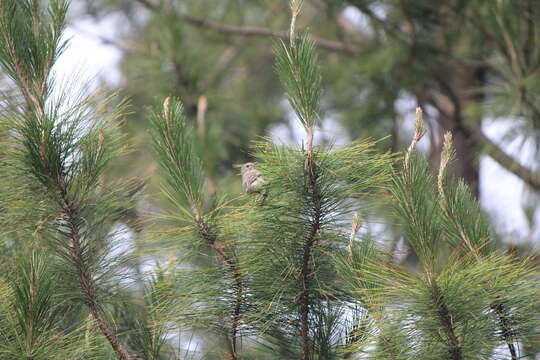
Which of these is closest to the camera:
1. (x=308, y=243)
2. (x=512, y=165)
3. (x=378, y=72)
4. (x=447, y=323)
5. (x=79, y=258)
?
(x=447, y=323)

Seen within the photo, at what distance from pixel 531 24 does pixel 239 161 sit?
1557 millimetres

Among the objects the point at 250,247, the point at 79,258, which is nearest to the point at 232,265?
the point at 250,247

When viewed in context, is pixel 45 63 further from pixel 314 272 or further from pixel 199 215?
pixel 314 272

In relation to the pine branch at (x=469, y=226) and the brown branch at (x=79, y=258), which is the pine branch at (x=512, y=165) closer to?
the pine branch at (x=469, y=226)

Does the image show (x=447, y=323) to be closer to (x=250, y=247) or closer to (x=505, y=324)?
(x=505, y=324)

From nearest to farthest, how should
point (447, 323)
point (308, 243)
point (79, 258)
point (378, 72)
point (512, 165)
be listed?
point (447, 323), point (308, 243), point (79, 258), point (512, 165), point (378, 72)

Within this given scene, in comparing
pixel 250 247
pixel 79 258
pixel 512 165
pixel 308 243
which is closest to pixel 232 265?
pixel 250 247

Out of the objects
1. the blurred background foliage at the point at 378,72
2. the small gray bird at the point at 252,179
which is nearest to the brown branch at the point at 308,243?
the small gray bird at the point at 252,179

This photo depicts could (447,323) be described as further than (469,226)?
No

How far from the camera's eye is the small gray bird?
1426 millimetres

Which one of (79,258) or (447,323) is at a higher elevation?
(79,258)

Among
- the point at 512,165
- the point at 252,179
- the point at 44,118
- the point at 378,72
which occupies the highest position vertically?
the point at 378,72

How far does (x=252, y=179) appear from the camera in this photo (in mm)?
1447

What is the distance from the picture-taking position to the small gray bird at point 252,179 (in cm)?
143
